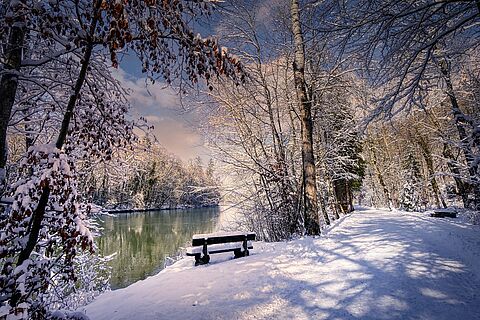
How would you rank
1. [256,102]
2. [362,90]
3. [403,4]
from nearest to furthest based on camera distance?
[403,4] < [362,90] < [256,102]

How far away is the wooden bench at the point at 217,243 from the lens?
22.7 feet

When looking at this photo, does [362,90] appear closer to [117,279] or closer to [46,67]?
[46,67]

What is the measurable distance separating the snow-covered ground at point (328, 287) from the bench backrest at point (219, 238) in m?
1.09

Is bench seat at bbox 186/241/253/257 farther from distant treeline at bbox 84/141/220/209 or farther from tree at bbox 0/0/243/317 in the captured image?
tree at bbox 0/0/243/317

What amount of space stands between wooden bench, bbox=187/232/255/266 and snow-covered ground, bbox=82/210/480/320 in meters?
1.07

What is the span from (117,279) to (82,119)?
12348 mm

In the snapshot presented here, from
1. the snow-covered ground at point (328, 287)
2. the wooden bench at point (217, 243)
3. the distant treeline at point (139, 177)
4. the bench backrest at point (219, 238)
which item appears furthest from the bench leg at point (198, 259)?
the distant treeline at point (139, 177)

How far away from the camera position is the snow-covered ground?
3479 millimetres

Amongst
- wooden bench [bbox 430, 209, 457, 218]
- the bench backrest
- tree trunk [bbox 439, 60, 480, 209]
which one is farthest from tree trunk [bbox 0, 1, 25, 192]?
wooden bench [bbox 430, 209, 457, 218]

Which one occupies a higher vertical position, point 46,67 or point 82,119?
point 46,67

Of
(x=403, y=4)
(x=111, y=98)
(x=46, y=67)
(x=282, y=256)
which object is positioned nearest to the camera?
(x=46, y=67)

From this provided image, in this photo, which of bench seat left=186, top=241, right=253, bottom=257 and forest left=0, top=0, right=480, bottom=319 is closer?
forest left=0, top=0, right=480, bottom=319

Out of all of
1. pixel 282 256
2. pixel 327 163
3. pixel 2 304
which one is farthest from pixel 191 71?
pixel 327 163

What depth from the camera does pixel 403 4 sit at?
4754 millimetres
